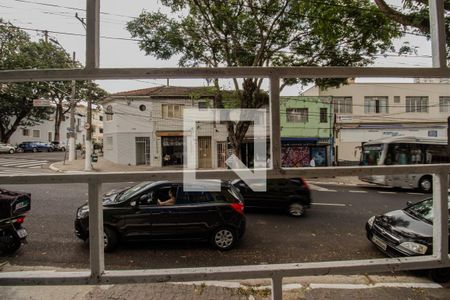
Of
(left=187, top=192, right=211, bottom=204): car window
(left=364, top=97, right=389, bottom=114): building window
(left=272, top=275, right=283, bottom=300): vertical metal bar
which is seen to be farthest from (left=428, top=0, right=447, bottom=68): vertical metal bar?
(left=364, top=97, right=389, bottom=114): building window

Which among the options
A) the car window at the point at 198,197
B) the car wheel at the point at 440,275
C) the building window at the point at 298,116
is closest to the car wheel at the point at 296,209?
the car window at the point at 198,197

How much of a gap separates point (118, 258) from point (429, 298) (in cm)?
491

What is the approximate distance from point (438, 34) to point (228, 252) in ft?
17.2

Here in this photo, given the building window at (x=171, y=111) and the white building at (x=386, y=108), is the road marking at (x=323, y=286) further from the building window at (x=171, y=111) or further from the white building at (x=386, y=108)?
the white building at (x=386, y=108)

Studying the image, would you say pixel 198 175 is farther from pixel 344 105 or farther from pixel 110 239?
pixel 344 105

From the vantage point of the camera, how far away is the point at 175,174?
1.34m

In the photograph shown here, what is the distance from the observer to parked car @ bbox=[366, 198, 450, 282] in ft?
14.1

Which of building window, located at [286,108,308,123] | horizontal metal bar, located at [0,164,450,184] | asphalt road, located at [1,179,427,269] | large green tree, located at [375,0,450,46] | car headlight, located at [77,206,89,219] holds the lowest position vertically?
asphalt road, located at [1,179,427,269]

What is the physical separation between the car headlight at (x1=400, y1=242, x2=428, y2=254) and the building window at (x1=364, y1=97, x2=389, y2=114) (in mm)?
20770

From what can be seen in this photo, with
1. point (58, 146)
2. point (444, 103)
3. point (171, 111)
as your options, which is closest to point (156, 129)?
point (171, 111)

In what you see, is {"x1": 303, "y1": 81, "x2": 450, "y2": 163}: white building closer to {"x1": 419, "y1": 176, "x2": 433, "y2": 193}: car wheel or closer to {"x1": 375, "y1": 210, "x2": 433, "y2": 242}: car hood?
{"x1": 419, "y1": 176, "x2": 433, "y2": 193}: car wheel

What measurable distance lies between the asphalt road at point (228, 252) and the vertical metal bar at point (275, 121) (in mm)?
4248

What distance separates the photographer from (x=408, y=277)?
4.11 metres

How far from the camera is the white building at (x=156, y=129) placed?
11.9m
